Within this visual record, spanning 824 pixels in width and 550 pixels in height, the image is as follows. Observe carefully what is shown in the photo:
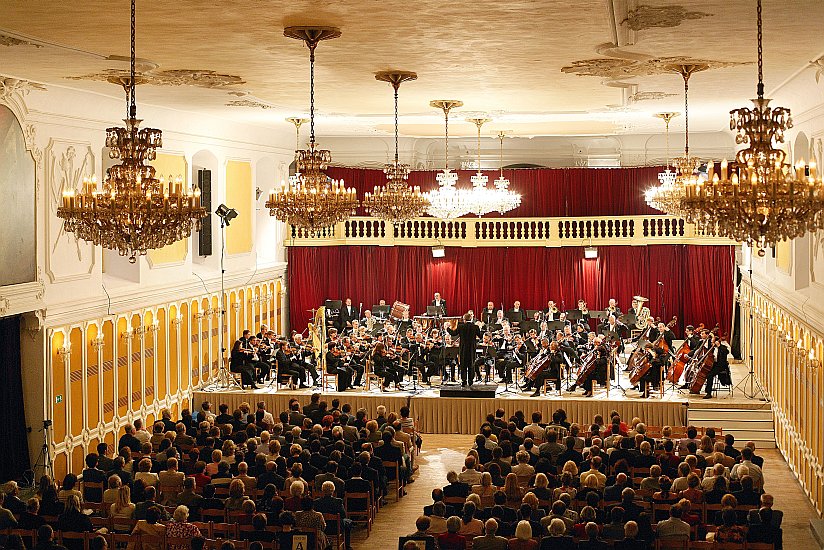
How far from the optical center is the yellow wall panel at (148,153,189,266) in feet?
71.5

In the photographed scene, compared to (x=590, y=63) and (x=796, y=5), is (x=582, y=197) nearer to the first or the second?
(x=590, y=63)

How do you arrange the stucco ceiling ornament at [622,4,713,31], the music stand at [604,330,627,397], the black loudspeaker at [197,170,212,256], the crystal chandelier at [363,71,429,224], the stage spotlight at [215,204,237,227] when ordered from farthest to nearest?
1. the black loudspeaker at [197,170,212,256]
2. the stage spotlight at [215,204,237,227]
3. the music stand at [604,330,627,397]
4. the crystal chandelier at [363,71,429,224]
5. the stucco ceiling ornament at [622,4,713,31]

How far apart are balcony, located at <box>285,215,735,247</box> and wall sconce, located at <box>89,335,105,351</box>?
10.9m

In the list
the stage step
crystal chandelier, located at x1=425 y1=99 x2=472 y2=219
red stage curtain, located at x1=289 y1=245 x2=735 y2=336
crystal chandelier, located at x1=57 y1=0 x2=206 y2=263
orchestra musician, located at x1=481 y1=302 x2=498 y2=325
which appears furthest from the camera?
red stage curtain, located at x1=289 y1=245 x2=735 y2=336

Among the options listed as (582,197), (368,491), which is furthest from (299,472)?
(582,197)

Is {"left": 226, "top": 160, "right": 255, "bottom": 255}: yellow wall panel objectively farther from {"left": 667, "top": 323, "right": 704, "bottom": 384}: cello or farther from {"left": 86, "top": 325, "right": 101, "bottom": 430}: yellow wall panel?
{"left": 667, "top": 323, "right": 704, "bottom": 384}: cello

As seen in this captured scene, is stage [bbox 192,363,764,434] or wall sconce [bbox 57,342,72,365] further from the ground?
wall sconce [bbox 57,342,72,365]

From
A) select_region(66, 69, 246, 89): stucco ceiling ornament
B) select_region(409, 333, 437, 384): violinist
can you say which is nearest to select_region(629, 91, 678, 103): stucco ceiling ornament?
select_region(66, 69, 246, 89): stucco ceiling ornament

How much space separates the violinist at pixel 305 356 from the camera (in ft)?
76.4

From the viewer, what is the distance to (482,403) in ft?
72.8

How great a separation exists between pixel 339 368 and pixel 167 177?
5605 millimetres

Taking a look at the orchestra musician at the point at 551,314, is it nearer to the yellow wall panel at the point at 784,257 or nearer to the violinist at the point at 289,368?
the yellow wall panel at the point at 784,257

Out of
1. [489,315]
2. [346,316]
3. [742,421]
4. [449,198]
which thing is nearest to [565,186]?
[489,315]

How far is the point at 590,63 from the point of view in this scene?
1394 cm
